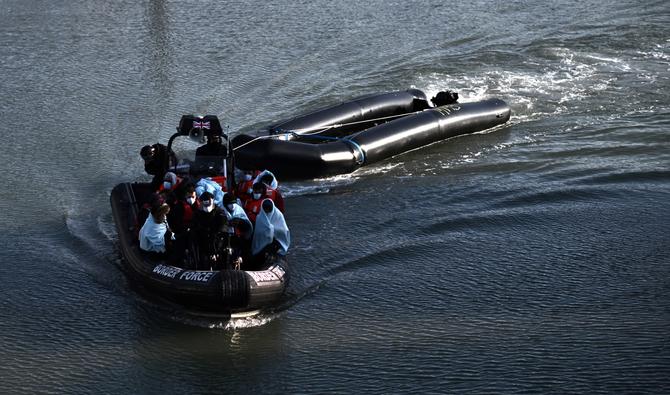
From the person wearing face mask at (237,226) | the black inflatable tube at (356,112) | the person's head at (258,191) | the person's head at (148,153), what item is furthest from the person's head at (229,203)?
the black inflatable tube at (356,112)

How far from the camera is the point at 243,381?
9297 millimetres

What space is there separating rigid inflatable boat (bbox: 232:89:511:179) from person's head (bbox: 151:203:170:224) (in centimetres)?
331

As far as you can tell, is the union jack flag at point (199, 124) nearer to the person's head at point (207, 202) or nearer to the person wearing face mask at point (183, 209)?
the person wearing face mask at point (183, 209)

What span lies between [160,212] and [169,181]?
4.11 ft

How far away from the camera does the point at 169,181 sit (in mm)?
11375

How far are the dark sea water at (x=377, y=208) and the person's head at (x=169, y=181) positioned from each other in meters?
1.05

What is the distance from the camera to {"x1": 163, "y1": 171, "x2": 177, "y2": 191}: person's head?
11.3 meters

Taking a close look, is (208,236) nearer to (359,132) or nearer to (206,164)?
(206,164)

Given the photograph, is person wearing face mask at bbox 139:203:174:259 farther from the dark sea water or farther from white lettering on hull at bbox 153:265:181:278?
the dark sea water

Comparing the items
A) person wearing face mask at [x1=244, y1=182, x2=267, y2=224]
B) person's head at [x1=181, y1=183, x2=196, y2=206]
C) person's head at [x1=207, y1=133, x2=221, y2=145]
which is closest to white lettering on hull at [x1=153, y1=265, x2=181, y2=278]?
person's head at [x1=181, y1=183, x2=196, y2=206]

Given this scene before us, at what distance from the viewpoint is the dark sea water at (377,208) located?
373 inches

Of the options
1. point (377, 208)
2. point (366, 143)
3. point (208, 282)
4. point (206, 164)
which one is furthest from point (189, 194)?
point (366, 143)

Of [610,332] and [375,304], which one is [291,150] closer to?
[375,304]

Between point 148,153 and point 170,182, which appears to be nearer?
point 170,182
